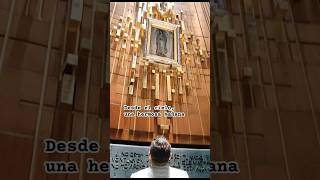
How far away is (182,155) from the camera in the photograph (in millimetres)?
2139

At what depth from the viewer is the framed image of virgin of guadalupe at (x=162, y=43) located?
2.36m

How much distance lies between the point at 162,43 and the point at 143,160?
710 mm

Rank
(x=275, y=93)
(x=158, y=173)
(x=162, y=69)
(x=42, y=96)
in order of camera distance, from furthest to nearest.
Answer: (x=275, y=93) → (x=162, y=69) → (x=42, y=96) → (x=158, y=173)

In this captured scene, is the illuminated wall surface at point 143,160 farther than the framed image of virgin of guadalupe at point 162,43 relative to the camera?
No

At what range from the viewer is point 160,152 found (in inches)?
81.0

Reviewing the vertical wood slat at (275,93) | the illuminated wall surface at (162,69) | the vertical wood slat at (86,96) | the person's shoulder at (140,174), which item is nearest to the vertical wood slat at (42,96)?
the vertical wood slat at (86,96)

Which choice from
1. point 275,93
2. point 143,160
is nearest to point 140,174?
point 143,160

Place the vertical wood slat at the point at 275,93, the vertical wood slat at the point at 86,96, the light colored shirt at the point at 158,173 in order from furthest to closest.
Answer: the vertical wood slat at the point at 275,93 < the vertical wood slat at the point at 86,96 < the light colored shirt at the point at 158,173

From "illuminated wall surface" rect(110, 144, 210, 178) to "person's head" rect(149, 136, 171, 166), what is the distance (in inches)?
1.9

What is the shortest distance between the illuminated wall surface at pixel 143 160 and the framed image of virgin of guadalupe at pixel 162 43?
529 millimetres

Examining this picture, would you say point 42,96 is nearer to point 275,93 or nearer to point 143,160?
point 143,160

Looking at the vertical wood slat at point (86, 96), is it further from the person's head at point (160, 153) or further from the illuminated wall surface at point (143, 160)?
the person's head at point (160, 153)

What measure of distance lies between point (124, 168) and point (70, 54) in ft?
2.35

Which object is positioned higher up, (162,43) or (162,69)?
(162,43)
